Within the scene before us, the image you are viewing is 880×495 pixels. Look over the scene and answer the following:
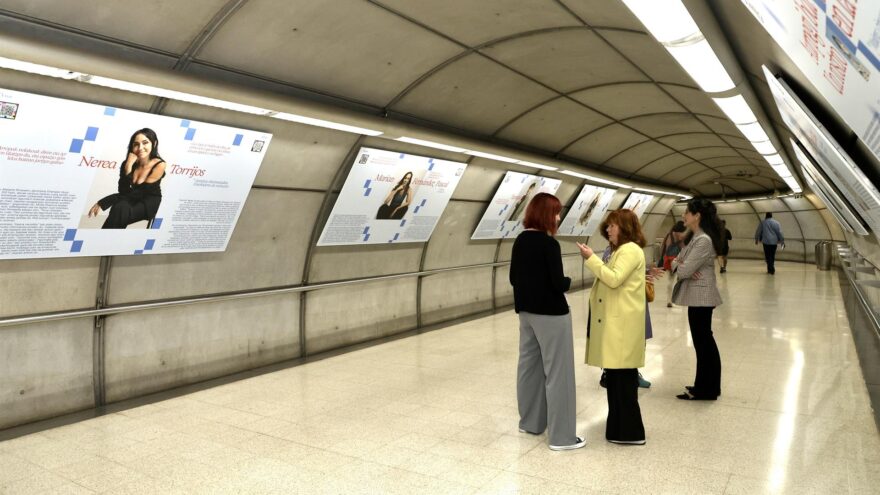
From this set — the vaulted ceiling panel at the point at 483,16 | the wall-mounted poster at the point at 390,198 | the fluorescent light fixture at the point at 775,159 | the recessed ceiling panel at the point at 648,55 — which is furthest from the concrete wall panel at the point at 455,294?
the fluorescent light fixture at the point at 775,159

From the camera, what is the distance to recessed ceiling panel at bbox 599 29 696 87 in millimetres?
6000

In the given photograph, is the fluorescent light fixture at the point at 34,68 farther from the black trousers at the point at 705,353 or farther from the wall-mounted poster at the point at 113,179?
the black trousers at the point at 705,353

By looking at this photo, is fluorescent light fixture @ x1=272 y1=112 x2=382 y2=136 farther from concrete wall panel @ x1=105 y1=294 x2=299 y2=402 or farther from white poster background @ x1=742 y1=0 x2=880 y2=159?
white poster background @ x1=742 y1=0 x2=880 y2=159

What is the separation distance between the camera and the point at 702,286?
5.26m

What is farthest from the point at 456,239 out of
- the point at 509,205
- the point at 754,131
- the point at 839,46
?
the point at 839,46

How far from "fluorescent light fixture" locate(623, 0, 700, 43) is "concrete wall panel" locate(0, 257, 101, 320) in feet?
15.7

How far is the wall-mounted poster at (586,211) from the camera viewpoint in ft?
45.7

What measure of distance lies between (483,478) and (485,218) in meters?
6.91

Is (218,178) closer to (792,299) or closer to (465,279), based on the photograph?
(465,279)

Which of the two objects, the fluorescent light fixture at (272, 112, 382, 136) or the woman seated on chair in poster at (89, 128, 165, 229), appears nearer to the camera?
the woman seated on chair in poster at (89, 128, 165, 229)

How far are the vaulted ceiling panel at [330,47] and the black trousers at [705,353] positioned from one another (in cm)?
346

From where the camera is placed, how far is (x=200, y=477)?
13.0 ft

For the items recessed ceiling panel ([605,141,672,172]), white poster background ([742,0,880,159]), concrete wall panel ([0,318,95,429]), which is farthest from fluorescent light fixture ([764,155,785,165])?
concrete wall panel ([0,318,95,429])

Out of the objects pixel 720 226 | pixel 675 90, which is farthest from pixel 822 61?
pixel 675 90
